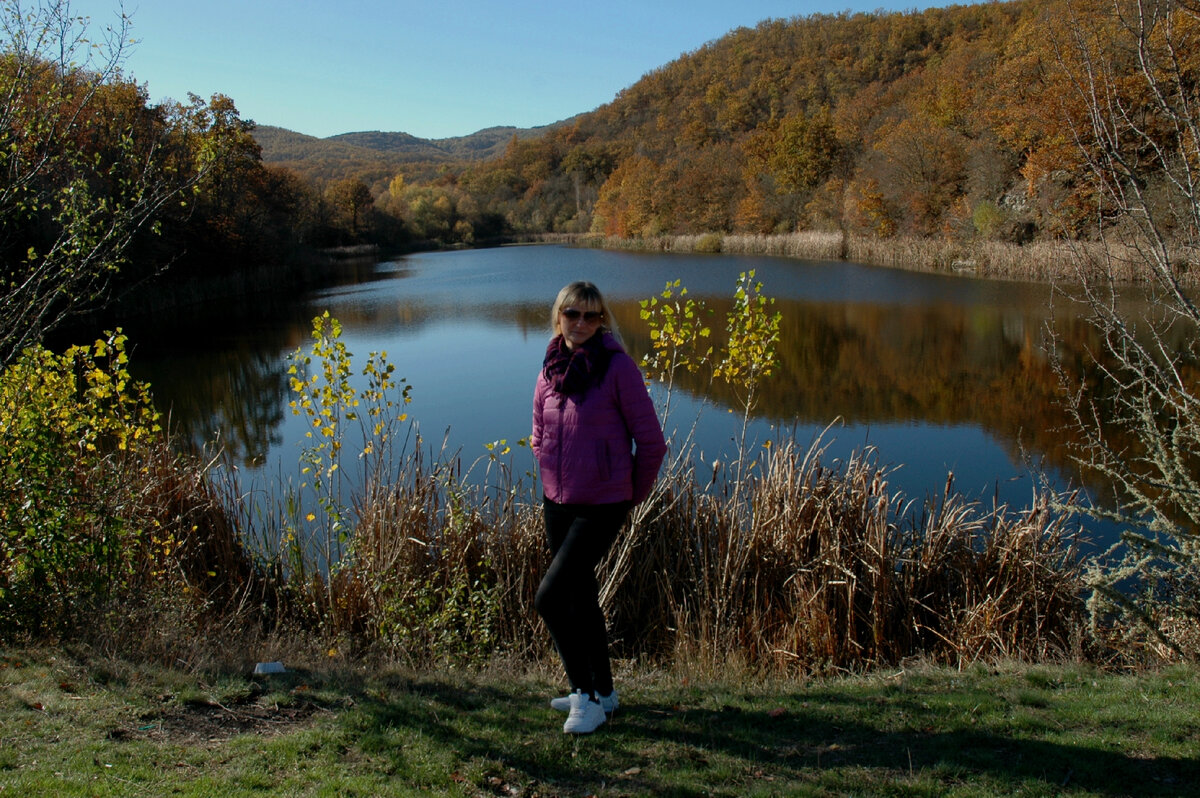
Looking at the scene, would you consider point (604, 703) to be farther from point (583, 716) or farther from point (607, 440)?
point (607, 440)

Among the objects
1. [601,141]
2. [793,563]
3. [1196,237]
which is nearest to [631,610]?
[793,563]

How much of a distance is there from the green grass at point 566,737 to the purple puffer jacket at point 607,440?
87cm

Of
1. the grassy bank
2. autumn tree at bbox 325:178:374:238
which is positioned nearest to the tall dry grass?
the grassy bank

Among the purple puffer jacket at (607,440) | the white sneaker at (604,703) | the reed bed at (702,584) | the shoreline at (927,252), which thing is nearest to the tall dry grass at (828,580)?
the reed bed at (702,584)

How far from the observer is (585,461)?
281cm

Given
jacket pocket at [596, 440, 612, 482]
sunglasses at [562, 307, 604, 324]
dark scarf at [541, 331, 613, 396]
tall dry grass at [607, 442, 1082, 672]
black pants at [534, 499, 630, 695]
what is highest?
sunglasses at [562, 307, 604, 324]

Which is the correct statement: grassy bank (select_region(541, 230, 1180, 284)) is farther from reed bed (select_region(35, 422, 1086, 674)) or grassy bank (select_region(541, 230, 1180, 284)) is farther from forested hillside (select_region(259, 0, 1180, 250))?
reed bed (select_region(35, 422, 1086, 674))

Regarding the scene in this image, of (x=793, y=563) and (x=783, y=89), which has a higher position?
(x=783, y=89)

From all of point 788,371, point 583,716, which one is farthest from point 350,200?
point 583,716

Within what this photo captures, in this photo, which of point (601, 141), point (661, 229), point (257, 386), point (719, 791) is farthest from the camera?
point (601, 141)

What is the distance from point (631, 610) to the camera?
5078 mm

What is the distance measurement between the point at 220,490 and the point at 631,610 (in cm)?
311

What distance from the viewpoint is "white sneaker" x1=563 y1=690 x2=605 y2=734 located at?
287 cm

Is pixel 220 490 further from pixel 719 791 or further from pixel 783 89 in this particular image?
pixel 783 89
